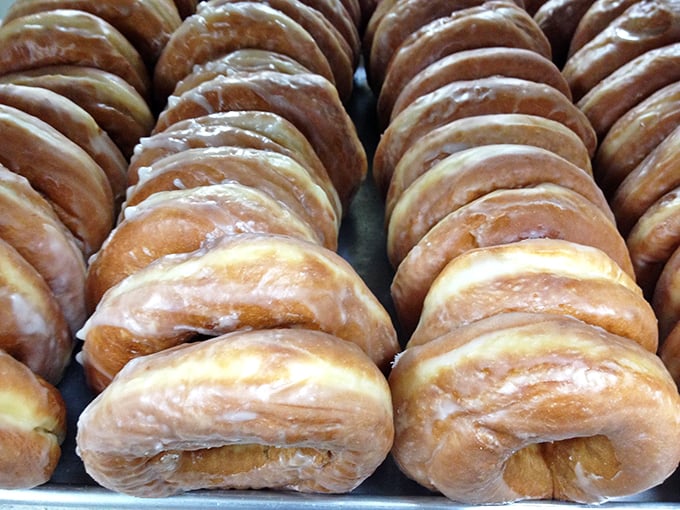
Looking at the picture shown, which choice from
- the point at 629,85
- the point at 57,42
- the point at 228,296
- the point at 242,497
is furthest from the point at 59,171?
the point at 629,85

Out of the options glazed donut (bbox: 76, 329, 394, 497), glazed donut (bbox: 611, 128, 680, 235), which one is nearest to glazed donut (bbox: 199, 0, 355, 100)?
glazed donut (bbox: 611, 128, 680, 235)

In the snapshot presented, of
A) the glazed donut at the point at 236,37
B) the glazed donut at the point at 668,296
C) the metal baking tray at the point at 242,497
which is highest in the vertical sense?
the glazed donut at the point at 236,37

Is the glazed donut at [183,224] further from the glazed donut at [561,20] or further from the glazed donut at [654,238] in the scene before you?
the glazed donut at [561,20]

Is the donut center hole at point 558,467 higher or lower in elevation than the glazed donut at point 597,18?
lower

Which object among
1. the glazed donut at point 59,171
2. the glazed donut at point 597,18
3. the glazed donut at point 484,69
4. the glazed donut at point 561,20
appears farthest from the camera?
the glazed donut at point 561,20

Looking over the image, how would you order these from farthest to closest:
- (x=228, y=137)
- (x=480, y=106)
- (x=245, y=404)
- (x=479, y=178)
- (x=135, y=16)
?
1. (x=135, y=16)
2. (x=480, y=106)
3. (x=228, y=137)
4. (x=479, y=178)
5. (x=245, y=404)

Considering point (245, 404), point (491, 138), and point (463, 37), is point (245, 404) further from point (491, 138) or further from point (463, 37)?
point (463, 37)

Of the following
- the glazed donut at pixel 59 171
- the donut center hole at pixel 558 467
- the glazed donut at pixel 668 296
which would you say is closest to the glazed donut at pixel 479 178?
the glazed donut at pixel 668 296
